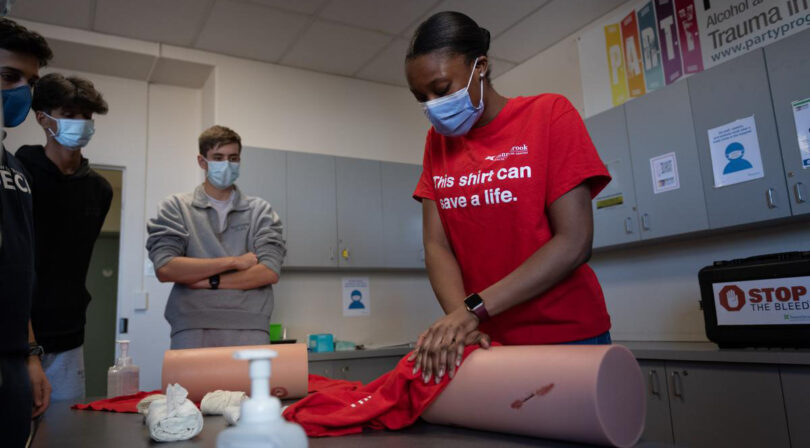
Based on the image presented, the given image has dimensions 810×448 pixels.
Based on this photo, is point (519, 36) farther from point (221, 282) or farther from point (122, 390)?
point (122, 390)

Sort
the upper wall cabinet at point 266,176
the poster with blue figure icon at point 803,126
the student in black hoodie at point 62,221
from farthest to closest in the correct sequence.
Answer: the upper wall cabinet at point 266,176 < the poster with blue figure icon at point 803,126 < the student in black hoodie at point 62,221

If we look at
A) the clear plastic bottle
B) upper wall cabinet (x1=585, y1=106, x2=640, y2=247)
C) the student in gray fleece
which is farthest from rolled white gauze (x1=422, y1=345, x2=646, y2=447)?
upper wall cabinet (x1=585, y1=106, x2=640, y2=247)

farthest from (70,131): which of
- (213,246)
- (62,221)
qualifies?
(213,246)

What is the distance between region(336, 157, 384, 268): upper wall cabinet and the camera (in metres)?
4.04

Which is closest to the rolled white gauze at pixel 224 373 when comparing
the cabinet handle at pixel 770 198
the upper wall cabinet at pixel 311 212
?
the cabinet handle at pixel 770 198

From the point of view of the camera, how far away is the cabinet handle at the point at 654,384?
8.86ft

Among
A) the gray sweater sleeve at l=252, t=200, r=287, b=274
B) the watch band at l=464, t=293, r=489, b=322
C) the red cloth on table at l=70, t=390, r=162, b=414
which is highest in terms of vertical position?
the gray sweater sleeve at l=252, t=200, r=287, b=274

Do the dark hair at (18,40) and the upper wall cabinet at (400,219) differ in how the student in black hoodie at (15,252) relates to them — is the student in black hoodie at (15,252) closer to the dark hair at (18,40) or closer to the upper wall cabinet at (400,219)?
the dark hair at (18,40)

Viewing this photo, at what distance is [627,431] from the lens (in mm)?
732

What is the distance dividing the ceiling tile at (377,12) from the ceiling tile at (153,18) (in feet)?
2.55

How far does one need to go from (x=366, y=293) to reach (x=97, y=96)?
2.64 metres

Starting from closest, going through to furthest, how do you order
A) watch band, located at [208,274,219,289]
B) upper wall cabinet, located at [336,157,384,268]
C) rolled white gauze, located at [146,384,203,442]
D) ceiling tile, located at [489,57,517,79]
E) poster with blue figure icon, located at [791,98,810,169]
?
rolled white gauze, located at [146,384,203,442], watch band, located at [208,274,219,289], poster with blue figure icon, located at [791,98,810,169], upper wall cabinet, located at [336,157,384,268], ceiling tile, located at [489,57,517,79]

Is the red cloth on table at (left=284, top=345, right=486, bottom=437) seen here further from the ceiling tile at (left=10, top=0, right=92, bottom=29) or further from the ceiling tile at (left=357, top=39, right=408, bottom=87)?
the ceiling tile at (left=357, top=39, right=408, bottom=87)

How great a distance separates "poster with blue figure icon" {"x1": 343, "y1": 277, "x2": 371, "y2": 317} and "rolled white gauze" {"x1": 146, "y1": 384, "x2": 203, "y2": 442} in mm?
3352
